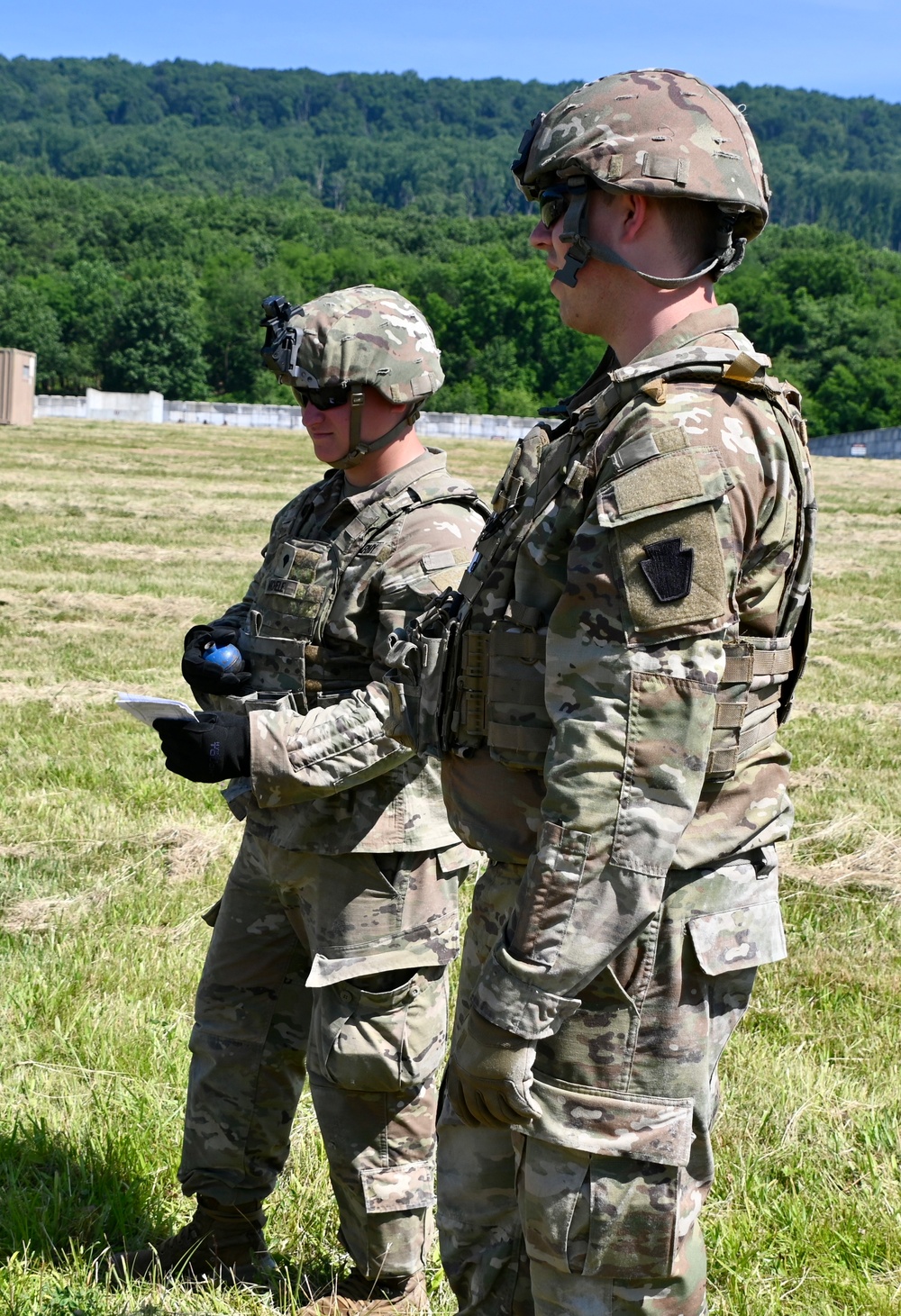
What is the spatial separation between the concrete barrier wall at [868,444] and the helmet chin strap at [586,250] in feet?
191

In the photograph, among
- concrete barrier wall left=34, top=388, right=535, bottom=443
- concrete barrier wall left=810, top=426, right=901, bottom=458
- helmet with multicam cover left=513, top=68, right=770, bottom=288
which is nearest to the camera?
helmet with multicam cover left=513, top=68, right=770, bottom=288

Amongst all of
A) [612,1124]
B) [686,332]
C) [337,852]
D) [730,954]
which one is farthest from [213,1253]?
[686,332]

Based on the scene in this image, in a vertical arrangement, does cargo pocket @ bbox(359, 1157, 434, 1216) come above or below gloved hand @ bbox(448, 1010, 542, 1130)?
below

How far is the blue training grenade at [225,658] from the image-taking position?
3508 millimetres

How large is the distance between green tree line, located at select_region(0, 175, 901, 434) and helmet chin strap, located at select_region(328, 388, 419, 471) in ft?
294

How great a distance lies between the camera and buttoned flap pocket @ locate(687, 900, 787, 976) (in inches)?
95.7

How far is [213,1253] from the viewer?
350cm

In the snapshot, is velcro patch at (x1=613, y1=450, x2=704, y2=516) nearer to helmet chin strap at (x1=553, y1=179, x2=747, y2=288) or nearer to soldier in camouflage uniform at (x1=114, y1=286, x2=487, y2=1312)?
helmet chin strap at (x1=553, y1=179, x2=747, y2=288)

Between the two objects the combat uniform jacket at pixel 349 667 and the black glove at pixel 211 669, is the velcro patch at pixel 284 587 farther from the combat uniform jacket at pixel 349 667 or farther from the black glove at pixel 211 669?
the black glove at pixel 211 669

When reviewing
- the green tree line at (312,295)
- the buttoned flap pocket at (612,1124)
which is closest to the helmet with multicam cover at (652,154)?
the buttoned flap pocket at (612,1124)

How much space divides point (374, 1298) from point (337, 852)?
1092mm

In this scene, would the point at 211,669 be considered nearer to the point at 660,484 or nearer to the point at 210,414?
the point at 660,484

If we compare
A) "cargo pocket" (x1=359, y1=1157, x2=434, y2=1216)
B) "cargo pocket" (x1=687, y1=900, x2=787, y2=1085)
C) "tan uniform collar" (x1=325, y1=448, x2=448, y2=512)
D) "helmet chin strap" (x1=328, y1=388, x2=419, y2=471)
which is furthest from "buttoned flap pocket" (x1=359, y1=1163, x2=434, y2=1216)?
"helmet chin strap" (x1=328, y1=388, x2=419, y2=471)

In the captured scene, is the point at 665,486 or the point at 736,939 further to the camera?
the point at 736,939
